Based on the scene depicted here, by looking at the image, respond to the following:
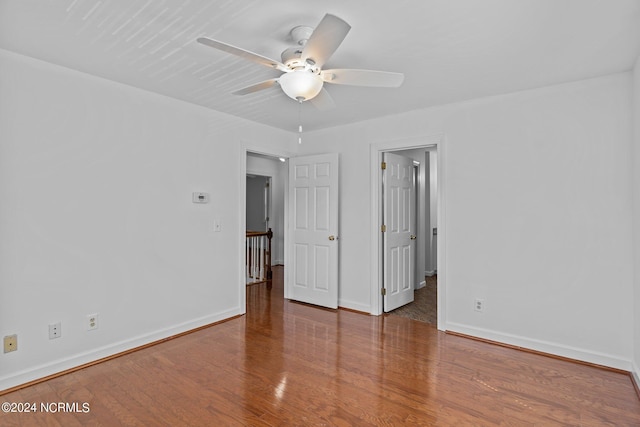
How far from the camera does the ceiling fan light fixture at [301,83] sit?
2.06m

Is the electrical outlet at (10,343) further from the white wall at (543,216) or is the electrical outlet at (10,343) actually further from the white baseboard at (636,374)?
the white baseboard at (636,374)

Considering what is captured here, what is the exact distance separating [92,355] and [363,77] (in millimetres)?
3050

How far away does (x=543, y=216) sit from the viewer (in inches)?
117

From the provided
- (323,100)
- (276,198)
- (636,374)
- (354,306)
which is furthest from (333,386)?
(276,198)

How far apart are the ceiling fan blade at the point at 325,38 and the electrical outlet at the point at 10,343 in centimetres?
279

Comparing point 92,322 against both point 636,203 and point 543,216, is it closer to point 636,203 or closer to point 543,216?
point 543,216

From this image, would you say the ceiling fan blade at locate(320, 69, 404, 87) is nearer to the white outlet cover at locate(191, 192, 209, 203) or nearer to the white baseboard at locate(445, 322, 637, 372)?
the white outlet cover at locate(191, 192, 209, 203)

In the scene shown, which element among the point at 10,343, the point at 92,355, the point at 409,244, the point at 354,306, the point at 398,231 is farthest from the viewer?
the point at 409,244

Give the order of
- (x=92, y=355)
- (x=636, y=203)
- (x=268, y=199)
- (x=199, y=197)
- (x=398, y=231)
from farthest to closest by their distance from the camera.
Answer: (x=268, y=199), (x=398, y=231), (x=199, y=197), (x=92, y=355), (x=636, y=203)

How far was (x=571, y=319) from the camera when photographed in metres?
2.85

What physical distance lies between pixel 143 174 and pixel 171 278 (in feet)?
3.49

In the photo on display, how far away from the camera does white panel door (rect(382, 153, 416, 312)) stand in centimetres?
411

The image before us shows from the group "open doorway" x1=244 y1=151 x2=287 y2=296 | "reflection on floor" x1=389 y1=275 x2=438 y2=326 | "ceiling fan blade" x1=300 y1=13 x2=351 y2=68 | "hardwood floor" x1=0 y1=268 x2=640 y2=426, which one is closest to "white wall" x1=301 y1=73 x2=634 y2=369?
"hardwood floor" x1=0 y1=268 x2=640 y2=426

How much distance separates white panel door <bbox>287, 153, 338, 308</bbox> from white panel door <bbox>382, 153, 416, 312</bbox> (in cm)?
65
